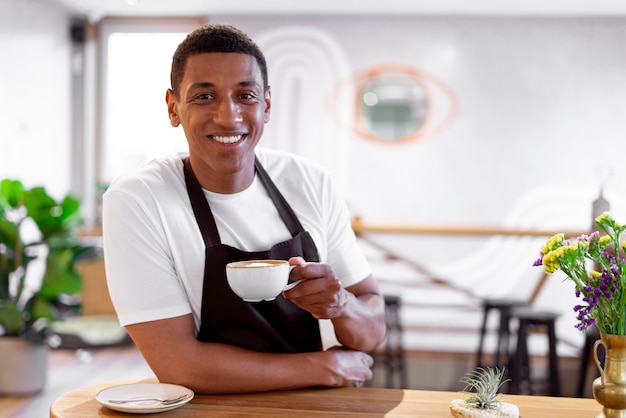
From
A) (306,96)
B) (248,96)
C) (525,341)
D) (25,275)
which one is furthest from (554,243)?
(306,96)

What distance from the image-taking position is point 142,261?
4.77 ft

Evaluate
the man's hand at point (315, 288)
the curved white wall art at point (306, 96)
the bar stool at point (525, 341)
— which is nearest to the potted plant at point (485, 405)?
the man's hand at point (315, 288)

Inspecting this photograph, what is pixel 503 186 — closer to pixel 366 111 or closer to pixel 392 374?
pixel 366 111

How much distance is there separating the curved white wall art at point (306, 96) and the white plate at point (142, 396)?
16.8 feet

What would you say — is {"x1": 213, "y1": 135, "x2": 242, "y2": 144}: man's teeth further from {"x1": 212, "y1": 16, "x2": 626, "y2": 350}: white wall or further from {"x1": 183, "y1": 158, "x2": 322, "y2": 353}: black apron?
{"x1": 212, "y1": 16, "x2": 626, "y2": 350}: white wall

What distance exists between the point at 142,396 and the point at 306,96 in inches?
209

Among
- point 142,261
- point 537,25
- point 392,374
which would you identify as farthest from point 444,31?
point 142,261

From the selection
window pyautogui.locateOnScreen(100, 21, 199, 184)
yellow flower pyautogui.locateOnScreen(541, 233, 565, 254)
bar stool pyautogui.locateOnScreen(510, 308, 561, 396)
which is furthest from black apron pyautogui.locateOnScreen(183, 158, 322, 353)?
window pyautogui.locateOnScreen(100, 21, 199, 184)

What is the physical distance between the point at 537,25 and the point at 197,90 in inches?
210

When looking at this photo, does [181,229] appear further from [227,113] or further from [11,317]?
[11,317]

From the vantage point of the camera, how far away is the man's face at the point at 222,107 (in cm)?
151

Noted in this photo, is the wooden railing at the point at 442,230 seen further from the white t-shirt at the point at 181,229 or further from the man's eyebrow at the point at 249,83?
the man's eyebrow at the point at 249,83

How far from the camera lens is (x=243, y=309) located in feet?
4.99

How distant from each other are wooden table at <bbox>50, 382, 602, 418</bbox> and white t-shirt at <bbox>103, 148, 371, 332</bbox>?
0.20m
